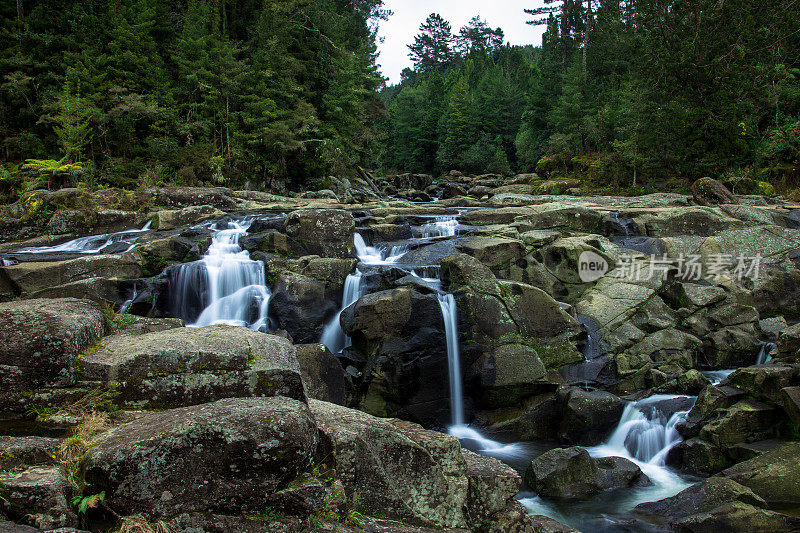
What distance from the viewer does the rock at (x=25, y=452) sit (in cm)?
330

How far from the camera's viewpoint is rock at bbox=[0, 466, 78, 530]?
9.67ft

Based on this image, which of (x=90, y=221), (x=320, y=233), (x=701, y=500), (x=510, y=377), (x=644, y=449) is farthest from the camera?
(x=90, y=221)

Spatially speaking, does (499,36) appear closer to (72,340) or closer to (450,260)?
(450,260)

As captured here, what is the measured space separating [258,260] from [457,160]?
148ft

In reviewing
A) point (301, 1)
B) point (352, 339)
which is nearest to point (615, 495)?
point (352, 339)

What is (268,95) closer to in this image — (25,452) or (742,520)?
(25,452)

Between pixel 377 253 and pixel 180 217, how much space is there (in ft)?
24.8

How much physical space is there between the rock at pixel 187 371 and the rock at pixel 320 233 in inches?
370

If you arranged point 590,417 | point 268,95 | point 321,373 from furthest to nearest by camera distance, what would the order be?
point 268,95
point 590,417
point 321,373

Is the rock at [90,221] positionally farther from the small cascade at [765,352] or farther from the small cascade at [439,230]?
the small cascade at [765,352]

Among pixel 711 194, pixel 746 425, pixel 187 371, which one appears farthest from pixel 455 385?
pixel 711 194

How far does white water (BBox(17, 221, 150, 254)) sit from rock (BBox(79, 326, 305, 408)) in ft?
32.6

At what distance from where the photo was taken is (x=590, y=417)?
9.09 meters

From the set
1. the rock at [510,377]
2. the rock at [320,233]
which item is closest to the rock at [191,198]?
the rock at [320,233]
